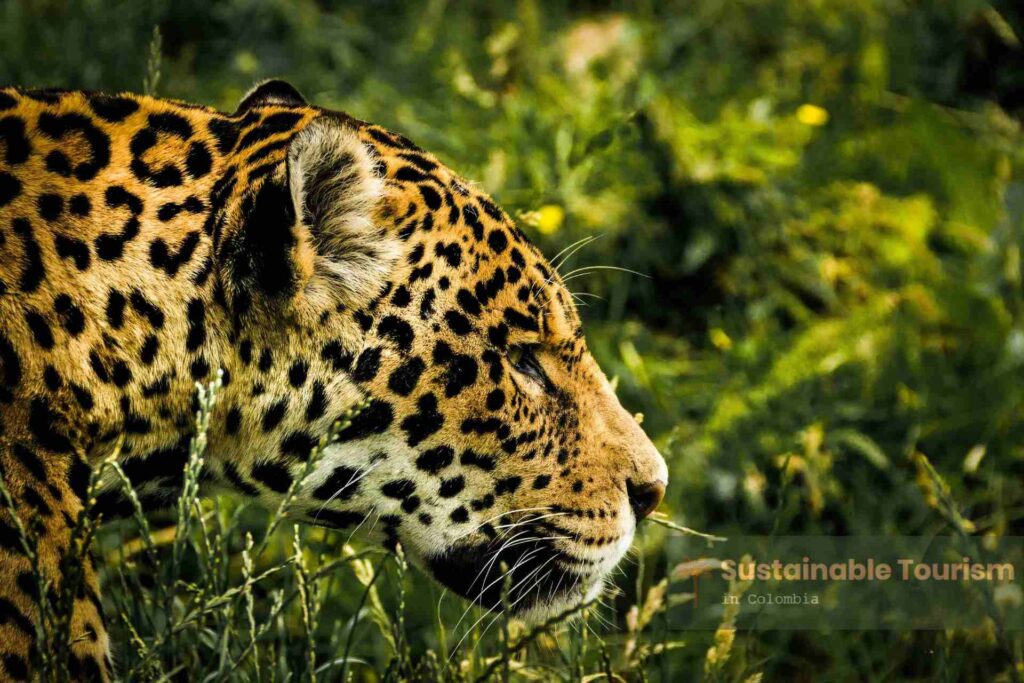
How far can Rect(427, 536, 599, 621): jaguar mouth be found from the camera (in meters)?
2.85

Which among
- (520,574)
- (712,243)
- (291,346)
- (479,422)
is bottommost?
(712,243)

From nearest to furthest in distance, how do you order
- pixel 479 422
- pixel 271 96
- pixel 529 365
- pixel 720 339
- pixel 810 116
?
pixel 479 422 < pixel 529 365 < pixel 271 96 < pixel 720 339 < pixel 810 116

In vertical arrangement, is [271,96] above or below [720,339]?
above

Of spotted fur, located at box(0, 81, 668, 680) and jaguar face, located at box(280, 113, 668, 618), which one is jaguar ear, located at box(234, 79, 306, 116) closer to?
spotted fur, located at box(0, 81, 668, 680)

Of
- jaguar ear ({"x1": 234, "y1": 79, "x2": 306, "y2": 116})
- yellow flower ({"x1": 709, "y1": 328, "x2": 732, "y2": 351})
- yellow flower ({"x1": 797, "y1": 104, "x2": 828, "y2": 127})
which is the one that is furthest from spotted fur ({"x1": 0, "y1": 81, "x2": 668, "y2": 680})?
yellow flower ({"x1": 797, "y1": 104, "x2": 828, "y2": 127})

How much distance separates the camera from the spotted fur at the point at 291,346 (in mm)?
2398

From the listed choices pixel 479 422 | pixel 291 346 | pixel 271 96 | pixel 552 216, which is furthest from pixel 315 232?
pixel 552 216

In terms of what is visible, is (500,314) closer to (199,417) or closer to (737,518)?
(199,417)

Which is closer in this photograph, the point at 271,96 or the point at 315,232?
the point at 315,232

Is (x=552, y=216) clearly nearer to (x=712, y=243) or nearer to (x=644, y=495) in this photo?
(x=712, y=243)

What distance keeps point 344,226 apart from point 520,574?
100 cm

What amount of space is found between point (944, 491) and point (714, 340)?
2.36 metres

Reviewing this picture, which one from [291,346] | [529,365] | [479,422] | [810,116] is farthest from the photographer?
[810,116]

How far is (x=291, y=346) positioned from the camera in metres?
2.56
